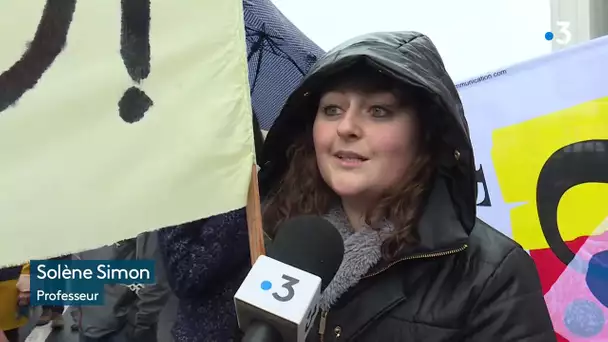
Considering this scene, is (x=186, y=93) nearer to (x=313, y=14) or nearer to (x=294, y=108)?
(x=294, y=108)

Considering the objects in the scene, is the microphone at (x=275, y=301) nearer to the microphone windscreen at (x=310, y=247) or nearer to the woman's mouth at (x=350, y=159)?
the microphone windscreen at (x=310, y=247)

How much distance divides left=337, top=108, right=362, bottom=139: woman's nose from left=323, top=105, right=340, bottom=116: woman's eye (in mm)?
51

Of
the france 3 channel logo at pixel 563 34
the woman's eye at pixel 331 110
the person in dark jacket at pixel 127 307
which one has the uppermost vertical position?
the woman's eye at pixel 331 110

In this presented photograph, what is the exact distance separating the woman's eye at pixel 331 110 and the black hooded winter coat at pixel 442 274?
5 cm

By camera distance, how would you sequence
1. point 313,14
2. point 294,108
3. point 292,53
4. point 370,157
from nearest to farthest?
1. point 370,157
2. point 294,108
3. point 292,53
4. point 313,14

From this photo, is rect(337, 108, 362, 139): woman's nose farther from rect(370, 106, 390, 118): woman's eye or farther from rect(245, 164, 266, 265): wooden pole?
rect(245, 164, 266, 265): wooden pole

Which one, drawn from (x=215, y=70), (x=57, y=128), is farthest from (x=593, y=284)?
(x=57, y=128)

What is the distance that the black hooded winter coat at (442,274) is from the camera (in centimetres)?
100

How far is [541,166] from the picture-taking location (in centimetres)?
182

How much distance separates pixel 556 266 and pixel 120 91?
1.31 metres

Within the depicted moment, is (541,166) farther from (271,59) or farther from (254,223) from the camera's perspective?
(254,223)

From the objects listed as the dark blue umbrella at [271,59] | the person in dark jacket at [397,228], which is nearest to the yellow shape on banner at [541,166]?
the dark blue umbrella at [271,59]

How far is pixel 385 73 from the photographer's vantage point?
41.1 inches

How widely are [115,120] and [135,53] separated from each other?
9 centimetres
